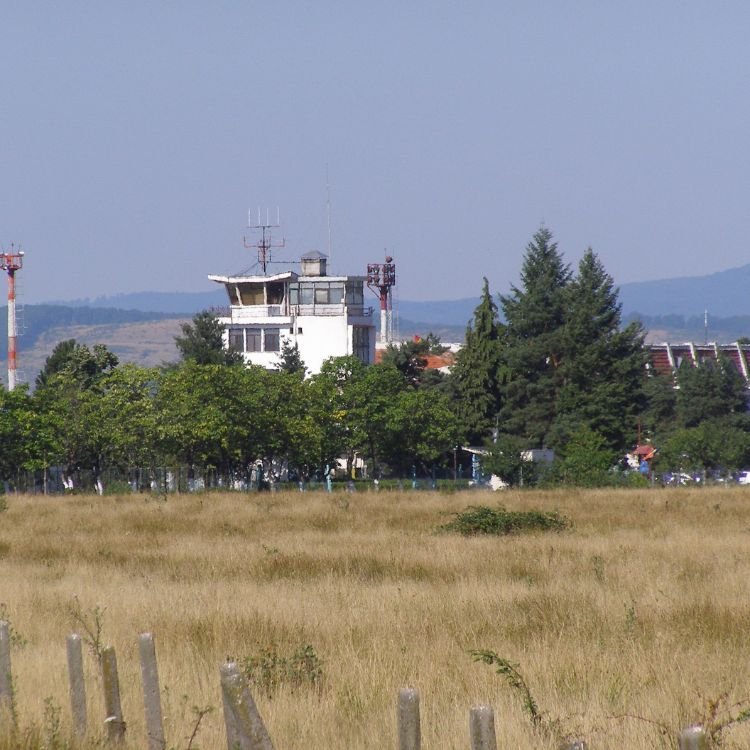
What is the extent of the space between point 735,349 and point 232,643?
142 metres

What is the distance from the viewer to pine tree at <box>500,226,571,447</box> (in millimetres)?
74562

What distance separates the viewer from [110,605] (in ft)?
50.1

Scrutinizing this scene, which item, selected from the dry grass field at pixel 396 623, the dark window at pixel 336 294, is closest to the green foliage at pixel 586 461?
the dry grass field at pixel 396 623

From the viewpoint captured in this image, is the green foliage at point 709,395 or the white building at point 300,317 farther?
the white building at point 300,317

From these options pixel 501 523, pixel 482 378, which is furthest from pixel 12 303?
pixel 501 523

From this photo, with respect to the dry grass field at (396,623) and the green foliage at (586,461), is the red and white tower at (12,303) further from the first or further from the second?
the dry grass field at (396,623)

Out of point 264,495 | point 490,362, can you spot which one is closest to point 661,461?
point 490,362

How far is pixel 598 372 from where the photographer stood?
7425cm

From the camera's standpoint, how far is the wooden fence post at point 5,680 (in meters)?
8.73

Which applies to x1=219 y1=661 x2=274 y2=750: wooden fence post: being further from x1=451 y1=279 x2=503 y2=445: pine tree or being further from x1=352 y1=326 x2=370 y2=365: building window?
x1=352 y1=326 x2=370 y2=365: building window

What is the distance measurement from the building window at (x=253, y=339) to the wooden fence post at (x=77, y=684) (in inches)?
3729

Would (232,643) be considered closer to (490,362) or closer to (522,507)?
(522,507)

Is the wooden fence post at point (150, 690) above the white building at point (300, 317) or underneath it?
underneath

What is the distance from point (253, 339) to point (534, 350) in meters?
33.4
